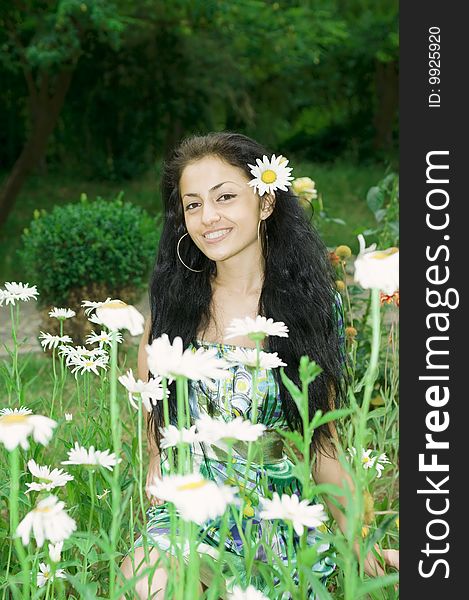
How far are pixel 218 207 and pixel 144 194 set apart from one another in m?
9.06

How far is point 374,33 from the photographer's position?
44.3ft

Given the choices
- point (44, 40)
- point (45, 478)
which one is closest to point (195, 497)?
point (45, 478)

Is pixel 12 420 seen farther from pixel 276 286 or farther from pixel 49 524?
pixel 276 286

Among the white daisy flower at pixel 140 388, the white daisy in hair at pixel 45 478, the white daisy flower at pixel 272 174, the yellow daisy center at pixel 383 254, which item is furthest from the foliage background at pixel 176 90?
the yellow daisy center at pixel 383 254

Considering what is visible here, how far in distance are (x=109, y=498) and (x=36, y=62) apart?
608 cm

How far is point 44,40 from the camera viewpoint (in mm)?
7031

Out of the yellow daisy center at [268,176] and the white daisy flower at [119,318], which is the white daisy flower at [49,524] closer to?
the white daisy flower at [119,318]

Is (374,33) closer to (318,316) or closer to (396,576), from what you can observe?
(318,316)

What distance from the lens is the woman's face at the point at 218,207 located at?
189 centimetres

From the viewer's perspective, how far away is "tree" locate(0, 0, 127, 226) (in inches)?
269

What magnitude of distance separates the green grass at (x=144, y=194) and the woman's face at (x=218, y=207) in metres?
6.50

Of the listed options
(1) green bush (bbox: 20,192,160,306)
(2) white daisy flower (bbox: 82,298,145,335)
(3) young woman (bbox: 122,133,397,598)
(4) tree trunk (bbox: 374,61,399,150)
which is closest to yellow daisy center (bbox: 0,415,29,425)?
(2) white daisy flower (bbox: 82,298,145,335)

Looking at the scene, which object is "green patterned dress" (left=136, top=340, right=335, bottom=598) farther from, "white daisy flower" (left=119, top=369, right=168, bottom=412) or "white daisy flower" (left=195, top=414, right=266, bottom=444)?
"white daisy flower" (left=195, top=414, right=266, bottom=444)

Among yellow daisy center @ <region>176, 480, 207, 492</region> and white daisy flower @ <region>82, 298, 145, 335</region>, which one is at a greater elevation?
white daisy flower @ <region>82, 298, 145, 335</region>
